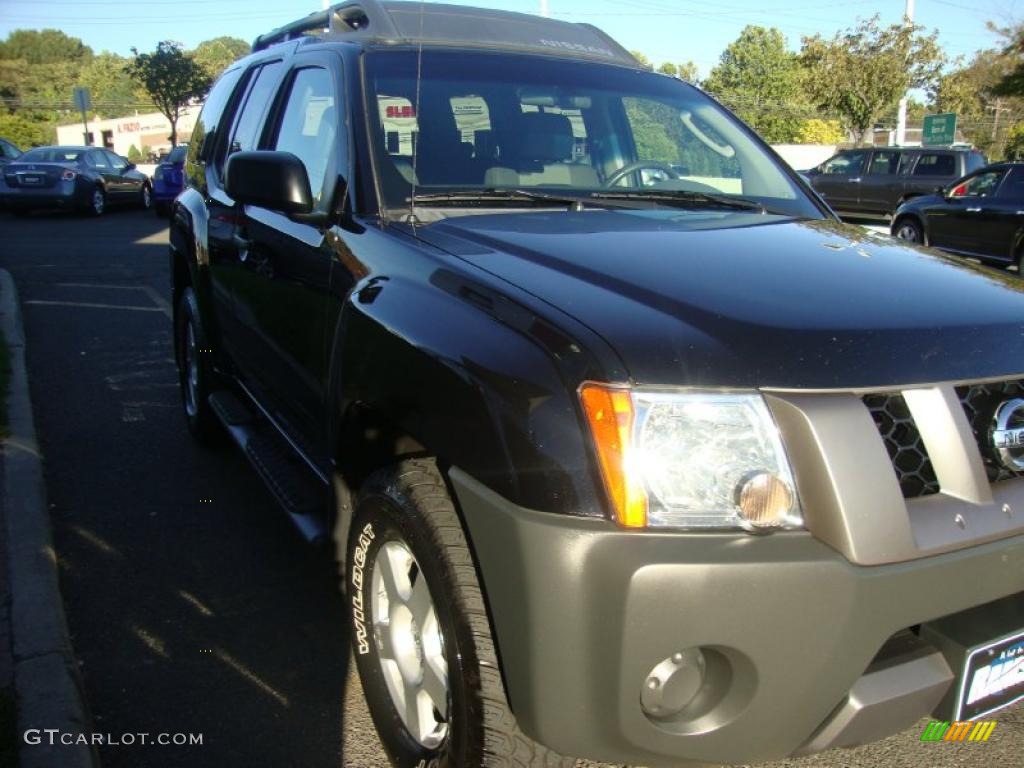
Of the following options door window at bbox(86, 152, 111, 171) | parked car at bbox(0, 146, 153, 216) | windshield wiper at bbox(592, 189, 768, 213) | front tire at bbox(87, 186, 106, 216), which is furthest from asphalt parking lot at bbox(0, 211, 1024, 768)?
door window at bbox(86, 152, 111, 171)

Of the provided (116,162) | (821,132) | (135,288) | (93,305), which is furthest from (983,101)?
(93,305)

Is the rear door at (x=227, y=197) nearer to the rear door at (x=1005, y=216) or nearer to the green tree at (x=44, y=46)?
the rear door at (x=1005, y=216)

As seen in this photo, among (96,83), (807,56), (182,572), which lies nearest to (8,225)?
(182,572)

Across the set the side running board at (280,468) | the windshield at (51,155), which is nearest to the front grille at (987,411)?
the side running board at (280,468)

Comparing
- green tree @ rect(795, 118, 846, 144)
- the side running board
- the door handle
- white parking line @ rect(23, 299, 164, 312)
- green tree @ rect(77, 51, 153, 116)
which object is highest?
green tree @ rect(77, 51, 153, 116)

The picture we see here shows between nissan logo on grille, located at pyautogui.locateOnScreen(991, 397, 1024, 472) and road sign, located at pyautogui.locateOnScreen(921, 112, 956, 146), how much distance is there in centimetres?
2898

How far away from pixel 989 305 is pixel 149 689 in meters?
2.62

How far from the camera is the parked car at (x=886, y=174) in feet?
62.9

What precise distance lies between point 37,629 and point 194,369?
213 centimetres

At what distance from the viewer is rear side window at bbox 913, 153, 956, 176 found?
63.0 ft

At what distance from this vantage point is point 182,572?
12.2 ft

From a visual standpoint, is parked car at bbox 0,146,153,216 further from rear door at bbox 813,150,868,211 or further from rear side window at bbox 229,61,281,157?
rear side window at bbox 229,61,281,157

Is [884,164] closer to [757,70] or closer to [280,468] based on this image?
[280,468]

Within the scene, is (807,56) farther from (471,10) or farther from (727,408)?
(727,408)
